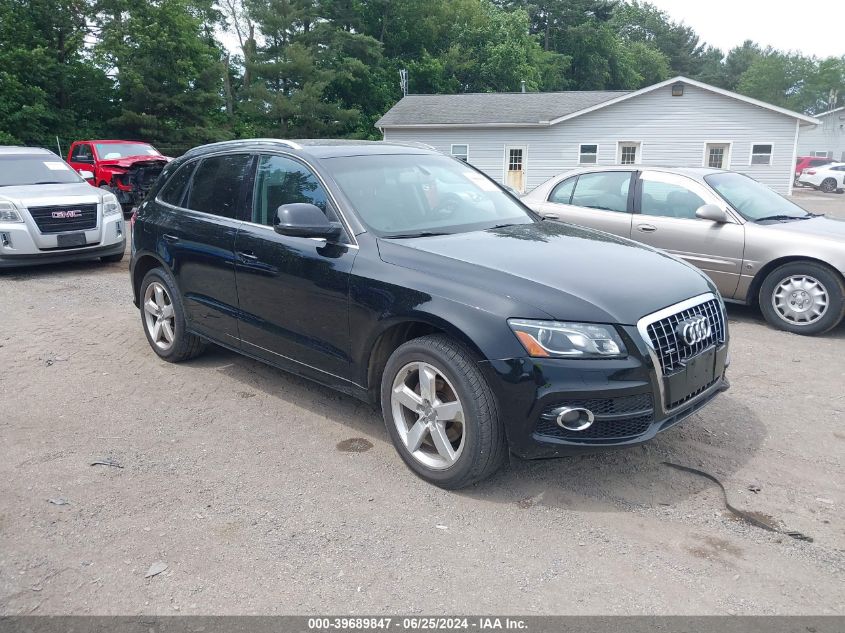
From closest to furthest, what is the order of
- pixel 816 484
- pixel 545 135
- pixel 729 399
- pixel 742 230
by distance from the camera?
pixel 816 484
pixel 729 399
pixel 742 230
pixel 545 135

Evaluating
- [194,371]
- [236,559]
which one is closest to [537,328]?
[236,559]

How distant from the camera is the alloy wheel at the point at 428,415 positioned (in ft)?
11.7

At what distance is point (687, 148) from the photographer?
25.7 metres

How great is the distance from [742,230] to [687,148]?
20.6m

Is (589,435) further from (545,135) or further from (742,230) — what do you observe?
(545,135)

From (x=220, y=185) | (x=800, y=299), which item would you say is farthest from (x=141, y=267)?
(x=800, y=299)

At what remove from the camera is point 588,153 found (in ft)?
89.5

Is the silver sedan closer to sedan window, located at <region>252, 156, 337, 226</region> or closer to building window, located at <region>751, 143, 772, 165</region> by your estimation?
sedan window, located at <region>252, 156, 337, 226</region>

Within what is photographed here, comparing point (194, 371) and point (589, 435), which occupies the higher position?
point (589, 435)

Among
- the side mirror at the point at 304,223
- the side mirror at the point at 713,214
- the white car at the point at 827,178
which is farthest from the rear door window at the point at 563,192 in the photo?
the white car at the point at 827,178

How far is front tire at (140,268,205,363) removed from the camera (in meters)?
5.47

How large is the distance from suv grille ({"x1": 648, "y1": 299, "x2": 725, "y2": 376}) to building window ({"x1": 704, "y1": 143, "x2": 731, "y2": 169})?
24.0 metres

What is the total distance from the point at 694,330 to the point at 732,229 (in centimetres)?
387

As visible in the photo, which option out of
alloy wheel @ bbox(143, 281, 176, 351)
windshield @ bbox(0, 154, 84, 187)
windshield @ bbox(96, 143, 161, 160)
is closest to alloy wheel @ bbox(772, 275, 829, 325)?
alloy wheel @ bbox(143, 281, 176, 351)
